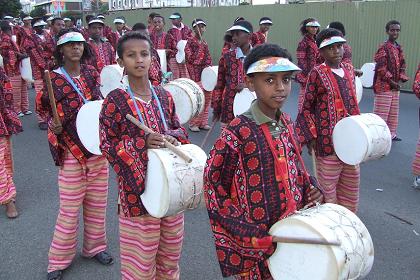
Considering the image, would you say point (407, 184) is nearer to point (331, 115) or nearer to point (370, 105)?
point (331, 115)

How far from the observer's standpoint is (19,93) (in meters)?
9.36

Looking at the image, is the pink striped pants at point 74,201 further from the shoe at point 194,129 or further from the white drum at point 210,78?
the shoe at point 194,129

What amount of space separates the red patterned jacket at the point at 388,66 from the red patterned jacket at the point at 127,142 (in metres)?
5.01

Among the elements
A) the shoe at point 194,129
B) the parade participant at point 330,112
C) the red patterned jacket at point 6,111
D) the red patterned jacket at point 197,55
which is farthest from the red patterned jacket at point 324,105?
the red patterned jacket at point 197,55

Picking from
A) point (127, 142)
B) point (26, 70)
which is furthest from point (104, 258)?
point (26, 70)

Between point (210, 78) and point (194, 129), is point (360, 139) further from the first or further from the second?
point (194, 129)

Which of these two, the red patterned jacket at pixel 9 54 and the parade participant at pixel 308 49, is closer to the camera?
the parade participant at pixel 308 49

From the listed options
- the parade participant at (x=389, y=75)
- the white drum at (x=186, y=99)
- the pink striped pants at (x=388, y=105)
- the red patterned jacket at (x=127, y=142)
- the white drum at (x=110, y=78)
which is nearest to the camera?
the red patterned jacket at (x=127, y=142)

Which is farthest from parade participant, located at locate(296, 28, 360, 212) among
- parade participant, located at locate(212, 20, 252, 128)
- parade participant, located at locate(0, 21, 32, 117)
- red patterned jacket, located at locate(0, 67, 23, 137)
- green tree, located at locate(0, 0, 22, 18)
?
→ green tree, located at locate(0, 0, 22, 18)

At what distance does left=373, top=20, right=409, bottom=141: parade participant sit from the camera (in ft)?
22.4

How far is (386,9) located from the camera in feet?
38.4

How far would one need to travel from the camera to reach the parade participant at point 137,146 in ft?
8.36

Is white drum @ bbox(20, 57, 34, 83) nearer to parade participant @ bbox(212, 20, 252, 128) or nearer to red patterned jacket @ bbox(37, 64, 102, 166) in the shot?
parade participant @ bbox(212, 20, 252, 128)

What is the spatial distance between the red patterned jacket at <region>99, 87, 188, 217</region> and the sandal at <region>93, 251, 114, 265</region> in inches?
46.5
